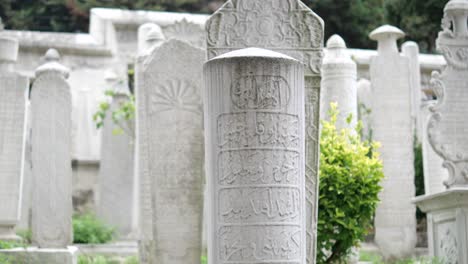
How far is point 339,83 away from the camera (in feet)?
36.9

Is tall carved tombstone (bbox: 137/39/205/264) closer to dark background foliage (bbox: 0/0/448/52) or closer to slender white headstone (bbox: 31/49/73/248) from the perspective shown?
slender white headstone (bbox: 31/49/73/248)

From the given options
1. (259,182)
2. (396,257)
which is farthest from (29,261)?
(396,257)

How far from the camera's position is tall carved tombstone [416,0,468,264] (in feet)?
29.9

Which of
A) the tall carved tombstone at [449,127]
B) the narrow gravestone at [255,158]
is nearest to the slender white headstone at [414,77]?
the tall carved tombstone at [449,127]

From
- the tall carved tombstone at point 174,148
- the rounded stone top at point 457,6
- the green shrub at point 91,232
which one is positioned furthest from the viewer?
the green shrub at point 91,232

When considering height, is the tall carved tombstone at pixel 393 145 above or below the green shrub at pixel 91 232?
above

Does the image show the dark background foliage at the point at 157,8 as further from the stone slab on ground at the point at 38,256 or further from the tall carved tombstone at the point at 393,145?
the stone slab on ground at the point at 38,256

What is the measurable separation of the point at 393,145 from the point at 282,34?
4947 mm

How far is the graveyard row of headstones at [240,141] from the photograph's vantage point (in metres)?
5.60

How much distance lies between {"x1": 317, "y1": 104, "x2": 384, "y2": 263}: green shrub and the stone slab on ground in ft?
7.97

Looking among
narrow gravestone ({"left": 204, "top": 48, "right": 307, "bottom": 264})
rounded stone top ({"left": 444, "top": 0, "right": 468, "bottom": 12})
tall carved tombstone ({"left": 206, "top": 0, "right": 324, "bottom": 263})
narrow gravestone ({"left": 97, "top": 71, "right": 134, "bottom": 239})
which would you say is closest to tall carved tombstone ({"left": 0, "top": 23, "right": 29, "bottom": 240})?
narrow gravestone ({"left": 97, "top": 71, "right": 134, "bottom": 239})

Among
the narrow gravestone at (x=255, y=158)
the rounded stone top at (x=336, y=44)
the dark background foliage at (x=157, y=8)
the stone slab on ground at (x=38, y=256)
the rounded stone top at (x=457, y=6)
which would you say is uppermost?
the dark background foliage at (x=157, y=8)

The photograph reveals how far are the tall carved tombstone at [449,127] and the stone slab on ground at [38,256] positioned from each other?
3602 millimetres

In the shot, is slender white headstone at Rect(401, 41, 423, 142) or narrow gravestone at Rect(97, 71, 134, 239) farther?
slender white headstone at Rect(401, 41, 423, 142)
